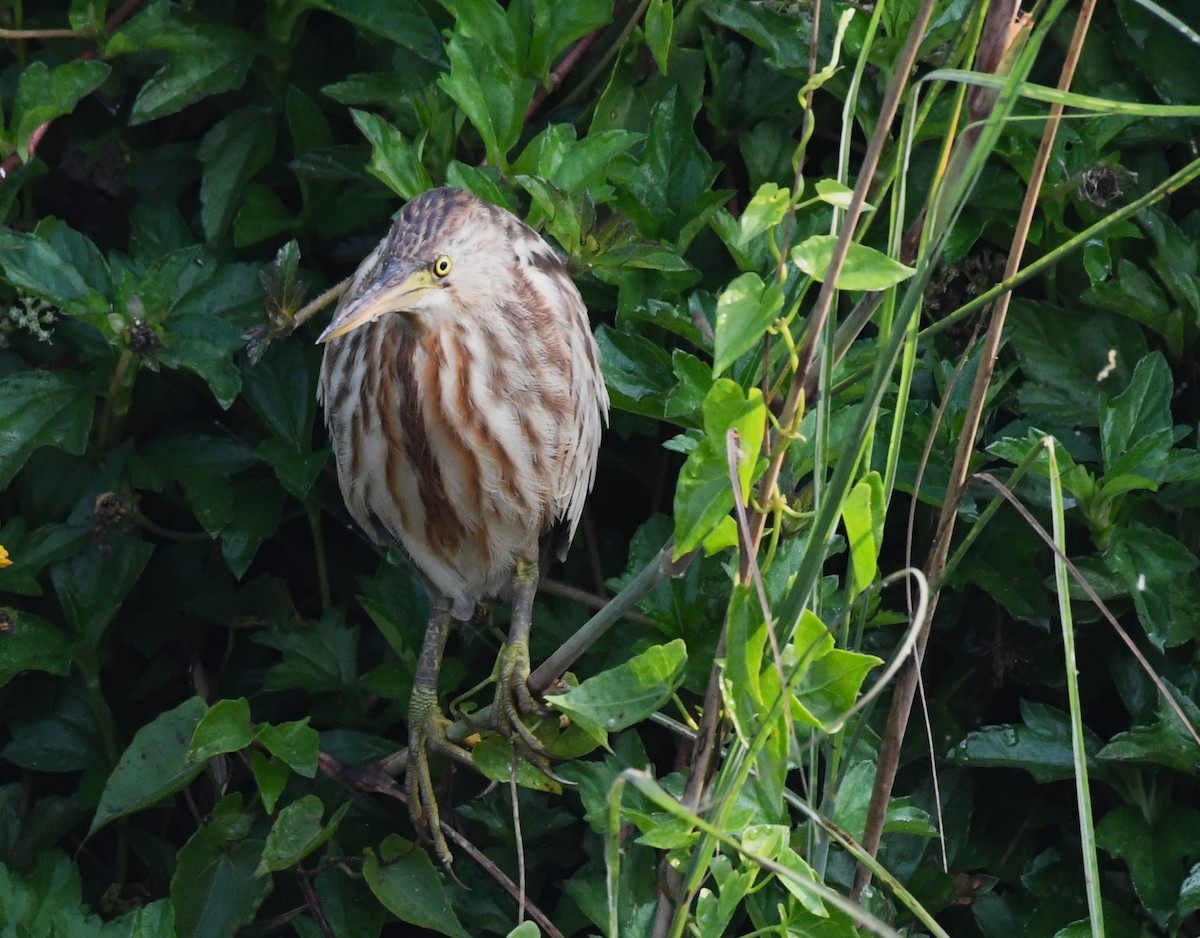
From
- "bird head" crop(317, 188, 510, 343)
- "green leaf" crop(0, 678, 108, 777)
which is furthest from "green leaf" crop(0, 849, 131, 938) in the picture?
"bird head" crop(317, 188, 510, 343)

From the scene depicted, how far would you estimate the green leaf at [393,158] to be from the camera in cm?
168

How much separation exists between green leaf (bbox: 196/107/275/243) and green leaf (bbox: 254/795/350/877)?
70cm

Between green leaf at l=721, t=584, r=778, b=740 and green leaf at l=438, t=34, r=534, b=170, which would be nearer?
green leaf at l=721, t=584, r=778, b=740

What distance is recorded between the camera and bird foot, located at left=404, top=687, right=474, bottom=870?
1788 mm

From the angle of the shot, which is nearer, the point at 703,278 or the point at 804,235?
the point at 804,235

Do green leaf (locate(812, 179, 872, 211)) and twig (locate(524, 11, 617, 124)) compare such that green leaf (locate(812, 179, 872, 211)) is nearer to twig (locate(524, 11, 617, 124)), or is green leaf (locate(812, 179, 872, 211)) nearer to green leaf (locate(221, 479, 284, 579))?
twig (locate(524, 11, 617, 124))

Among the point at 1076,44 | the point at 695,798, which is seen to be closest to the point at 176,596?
the point at 695,798

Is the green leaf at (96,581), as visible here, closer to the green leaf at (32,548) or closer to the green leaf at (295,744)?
the green leaf at (32,548)

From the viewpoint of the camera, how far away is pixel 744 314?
0.99 meters

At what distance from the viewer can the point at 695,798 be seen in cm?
120

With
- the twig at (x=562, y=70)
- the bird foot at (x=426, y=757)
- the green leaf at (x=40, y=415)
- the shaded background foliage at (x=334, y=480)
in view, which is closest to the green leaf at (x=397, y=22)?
the shaded background foliage at (x=334, y=480)

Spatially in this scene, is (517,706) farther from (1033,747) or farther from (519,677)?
(1033,747)

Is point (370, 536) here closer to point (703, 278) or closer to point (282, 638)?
point (282, 638)

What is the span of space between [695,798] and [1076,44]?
24.3 inches
